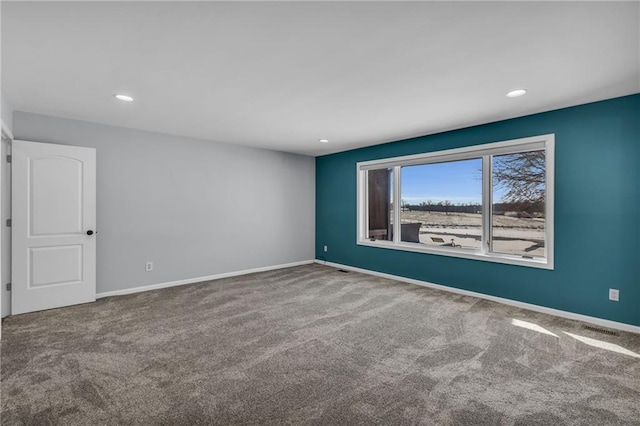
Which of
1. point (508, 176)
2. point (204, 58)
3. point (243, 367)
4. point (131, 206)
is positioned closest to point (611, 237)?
point (508, 176)

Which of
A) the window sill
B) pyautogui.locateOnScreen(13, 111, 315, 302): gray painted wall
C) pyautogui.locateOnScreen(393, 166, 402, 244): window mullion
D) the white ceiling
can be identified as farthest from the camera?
pyautogui.locateOnScreen(393, 166, 402, 244): window mullion

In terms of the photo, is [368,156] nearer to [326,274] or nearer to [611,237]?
[326,274]

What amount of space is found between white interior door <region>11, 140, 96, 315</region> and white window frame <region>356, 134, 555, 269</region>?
424 cm

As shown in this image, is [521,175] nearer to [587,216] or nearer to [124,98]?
[587,216]

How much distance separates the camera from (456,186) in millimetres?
4648

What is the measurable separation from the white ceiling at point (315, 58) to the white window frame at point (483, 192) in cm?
44

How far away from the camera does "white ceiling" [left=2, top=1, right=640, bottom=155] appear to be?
1802 mm

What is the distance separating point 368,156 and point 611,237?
3550mm

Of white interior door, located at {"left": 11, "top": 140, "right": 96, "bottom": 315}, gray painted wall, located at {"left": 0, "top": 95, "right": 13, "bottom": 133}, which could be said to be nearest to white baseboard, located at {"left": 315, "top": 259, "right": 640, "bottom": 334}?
white interior door, located at {"left": 11, "top": 140, "right": 96, "bottom": 315}

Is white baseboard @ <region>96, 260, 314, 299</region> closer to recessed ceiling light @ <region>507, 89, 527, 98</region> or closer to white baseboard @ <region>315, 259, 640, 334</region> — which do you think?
white baseboard @ <region>315, 259, 640, 334</region>

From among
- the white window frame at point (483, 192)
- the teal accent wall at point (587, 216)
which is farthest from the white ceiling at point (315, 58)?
the white window frame at point (483, 192)

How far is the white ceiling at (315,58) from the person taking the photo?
180 centimetres

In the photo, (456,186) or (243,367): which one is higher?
(456,186)

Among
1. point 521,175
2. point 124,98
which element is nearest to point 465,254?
point 521,175
